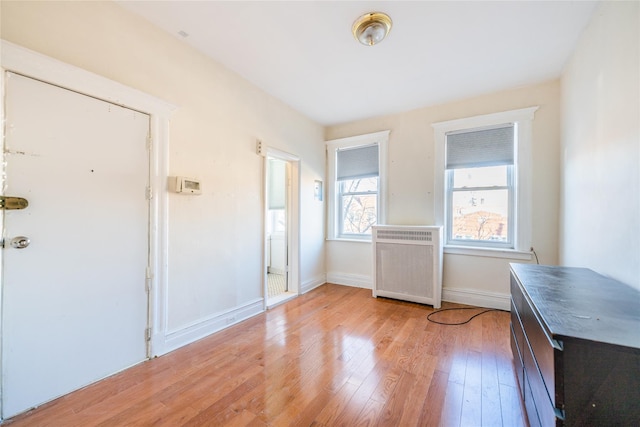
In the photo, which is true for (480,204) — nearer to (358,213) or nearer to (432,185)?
(432,185)

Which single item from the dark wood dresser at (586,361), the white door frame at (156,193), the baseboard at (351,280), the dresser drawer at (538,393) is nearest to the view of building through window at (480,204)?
the baseboard at (351,280)

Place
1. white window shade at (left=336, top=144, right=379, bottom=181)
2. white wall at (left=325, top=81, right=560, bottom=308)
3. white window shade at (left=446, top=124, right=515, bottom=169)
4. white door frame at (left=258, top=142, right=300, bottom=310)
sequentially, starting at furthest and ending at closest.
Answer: white window shade at (left=336, top=144, right=379, bottom=181) → white door frame at (left=258, top=142, right=300, bottom=310) → white window shade at (left=446, top=124, right=515, bottom=169) → white wall at (left=325, top=81, right=560, bottom=308)

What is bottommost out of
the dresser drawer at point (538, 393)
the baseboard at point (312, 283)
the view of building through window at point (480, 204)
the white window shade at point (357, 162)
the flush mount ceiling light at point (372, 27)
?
the baseboard at point (312, 283)

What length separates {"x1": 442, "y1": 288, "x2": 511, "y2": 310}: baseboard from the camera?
3016 mm

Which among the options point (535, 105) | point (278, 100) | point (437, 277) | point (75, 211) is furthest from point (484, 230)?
point (75, 211)

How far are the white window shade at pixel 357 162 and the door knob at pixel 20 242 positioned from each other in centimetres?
354

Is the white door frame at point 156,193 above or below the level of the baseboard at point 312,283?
above

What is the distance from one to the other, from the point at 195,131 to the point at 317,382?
230 centimetres

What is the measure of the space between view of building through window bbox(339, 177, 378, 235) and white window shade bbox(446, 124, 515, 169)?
3.72 feet

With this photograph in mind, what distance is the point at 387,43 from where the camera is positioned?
219 cm

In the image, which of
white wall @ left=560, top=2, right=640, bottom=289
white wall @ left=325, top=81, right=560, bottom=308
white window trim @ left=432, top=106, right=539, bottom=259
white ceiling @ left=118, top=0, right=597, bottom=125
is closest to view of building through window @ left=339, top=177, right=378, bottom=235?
white wall @ left=325, top=81, right=560, bottom=308

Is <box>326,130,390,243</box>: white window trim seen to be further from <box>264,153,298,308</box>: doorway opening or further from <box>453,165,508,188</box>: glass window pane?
<box>453,165,508,188</box>: glass window pane

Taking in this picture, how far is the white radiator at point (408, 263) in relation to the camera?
10.2ft

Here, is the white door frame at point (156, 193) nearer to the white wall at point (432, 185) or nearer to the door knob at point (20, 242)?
the door knob at point (20, 242)
